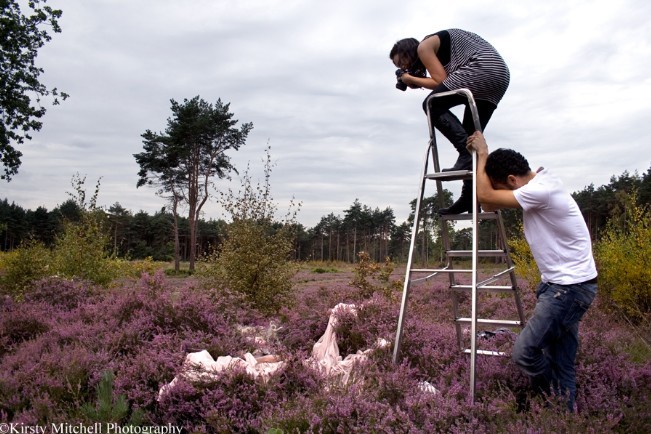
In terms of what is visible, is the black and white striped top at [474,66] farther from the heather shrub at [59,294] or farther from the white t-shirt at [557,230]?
the heather shrub at [59,294]

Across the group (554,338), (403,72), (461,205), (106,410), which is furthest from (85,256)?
(554,338)

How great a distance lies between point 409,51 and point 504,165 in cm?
131

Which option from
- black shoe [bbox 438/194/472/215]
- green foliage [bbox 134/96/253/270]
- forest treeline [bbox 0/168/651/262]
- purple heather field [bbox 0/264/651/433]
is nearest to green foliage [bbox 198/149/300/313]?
purple heather field [bbox 0/264/651/433]

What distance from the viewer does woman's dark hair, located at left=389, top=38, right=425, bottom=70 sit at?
4.25m

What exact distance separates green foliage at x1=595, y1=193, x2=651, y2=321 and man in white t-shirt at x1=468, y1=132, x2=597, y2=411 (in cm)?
566

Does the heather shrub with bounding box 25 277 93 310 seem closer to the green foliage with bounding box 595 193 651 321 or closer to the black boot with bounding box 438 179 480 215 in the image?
the black boot with bounding box 438 179 480 215

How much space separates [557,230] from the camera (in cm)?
351

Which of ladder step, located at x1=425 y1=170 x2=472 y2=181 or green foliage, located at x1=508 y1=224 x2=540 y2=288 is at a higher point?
ladder step, located at x1=425 y1=170 x2=472 y2=181

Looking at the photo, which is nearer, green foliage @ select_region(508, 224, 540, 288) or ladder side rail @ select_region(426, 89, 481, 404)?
ladder side rail @ select_region(426, 89, 481, 404)

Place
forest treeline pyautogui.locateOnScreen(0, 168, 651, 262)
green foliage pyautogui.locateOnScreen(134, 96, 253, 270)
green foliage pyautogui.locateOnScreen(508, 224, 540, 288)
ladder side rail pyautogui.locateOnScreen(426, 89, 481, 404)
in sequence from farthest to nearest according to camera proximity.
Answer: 1. forest treeline pyautogui.locateOnScreen(0, 168, 651, 262)
2. green foliage pyautogui.locateOnScreen(134, 96, 253, 270)
3. green foliage pyautogui.locateOnScreen(508, 224, 540, 288)
4. ladder side rail pyautogui.locateOnScreen(426, 89, 481, 404)

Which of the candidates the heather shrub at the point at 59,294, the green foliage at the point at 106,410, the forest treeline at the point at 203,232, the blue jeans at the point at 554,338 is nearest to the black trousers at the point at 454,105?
the blue jeans at the point at 554,338

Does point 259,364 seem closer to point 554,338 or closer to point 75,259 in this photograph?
point 554,338

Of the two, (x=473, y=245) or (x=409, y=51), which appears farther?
(x=409, y=51)

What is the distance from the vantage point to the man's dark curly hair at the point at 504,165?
12.3 ft
